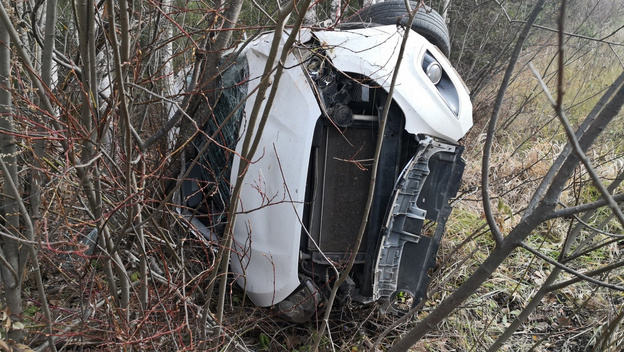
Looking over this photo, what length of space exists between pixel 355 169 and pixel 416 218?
1.47 feet

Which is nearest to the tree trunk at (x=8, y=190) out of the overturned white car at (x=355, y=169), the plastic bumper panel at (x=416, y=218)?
A: the overturned white car at (x=355, y=169)

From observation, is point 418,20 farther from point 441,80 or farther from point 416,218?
point 416,218

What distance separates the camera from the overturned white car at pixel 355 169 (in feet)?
9.35

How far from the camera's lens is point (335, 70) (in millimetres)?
2949

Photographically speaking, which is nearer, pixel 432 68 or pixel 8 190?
pixel 8 190

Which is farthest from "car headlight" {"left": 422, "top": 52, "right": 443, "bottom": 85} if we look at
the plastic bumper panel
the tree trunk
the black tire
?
the tree trunk

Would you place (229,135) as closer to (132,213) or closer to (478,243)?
(132,213)

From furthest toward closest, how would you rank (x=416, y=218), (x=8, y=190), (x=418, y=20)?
(x=418, y=20) < (x=416, y=218) < (x=8, y=190)

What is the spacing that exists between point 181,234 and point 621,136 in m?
5.35

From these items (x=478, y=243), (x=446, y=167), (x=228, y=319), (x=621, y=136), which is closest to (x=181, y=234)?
(x=228, y=319)

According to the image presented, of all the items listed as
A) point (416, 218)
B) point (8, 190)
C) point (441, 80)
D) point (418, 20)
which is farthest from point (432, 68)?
point (8, 190)

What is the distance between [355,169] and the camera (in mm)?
2977

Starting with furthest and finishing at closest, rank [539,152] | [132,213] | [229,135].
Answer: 1. [539,152]
2. [229,135]
3. [132,213]

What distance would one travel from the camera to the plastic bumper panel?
2857 millimetres
